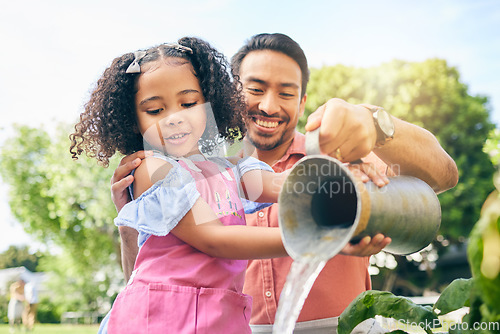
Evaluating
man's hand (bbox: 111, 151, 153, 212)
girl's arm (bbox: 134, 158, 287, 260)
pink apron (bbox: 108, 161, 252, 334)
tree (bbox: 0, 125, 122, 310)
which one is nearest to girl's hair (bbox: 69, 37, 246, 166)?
man's hand (bbox: 111, 151, 153, 212)

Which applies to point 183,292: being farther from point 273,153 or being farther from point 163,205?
point 273,153

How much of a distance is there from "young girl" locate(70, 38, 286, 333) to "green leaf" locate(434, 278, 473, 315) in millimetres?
517

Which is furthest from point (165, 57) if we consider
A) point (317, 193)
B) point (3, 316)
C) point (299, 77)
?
point (3, 316)

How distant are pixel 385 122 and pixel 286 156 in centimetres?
151

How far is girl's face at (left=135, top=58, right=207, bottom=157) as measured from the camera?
204 cm

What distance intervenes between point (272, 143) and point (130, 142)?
1107 millimetres

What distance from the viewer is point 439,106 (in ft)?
58.1

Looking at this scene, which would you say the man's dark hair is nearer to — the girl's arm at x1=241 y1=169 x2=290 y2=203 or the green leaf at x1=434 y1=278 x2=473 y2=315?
the girl's arm at x1=241 y1=169 x2=290 y2=203

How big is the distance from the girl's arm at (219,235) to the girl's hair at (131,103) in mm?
416

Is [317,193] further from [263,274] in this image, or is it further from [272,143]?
[272,143]

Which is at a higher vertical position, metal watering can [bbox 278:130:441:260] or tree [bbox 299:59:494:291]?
tree [bbox 299:59:494:291]

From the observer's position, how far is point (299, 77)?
10.7 ft

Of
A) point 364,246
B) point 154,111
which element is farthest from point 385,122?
point 154,111

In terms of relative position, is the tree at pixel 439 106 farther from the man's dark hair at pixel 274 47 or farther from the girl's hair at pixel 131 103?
the girl's hair at pixel 131 103
